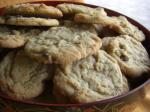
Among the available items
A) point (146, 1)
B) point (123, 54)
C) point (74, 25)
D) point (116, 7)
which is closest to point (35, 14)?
Result: point (74, 25)

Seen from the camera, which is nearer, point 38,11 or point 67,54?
point 67,54

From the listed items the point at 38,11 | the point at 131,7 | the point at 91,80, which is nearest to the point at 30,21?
the point at 38,11

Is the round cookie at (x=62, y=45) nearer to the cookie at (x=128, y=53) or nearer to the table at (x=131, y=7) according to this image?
the cookie at (x=128, y=53)

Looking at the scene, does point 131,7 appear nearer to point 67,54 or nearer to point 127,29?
point 127,29

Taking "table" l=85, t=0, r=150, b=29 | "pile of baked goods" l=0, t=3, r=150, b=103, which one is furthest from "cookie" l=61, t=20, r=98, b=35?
"table" l=85, t=0, r=150, b=29

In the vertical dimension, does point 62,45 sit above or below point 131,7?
above

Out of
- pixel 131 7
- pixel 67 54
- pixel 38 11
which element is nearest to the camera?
pixel 67 54

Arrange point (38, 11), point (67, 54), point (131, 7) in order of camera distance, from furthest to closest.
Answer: point (131, 7)
point (38, 11)
point (67, 54)
